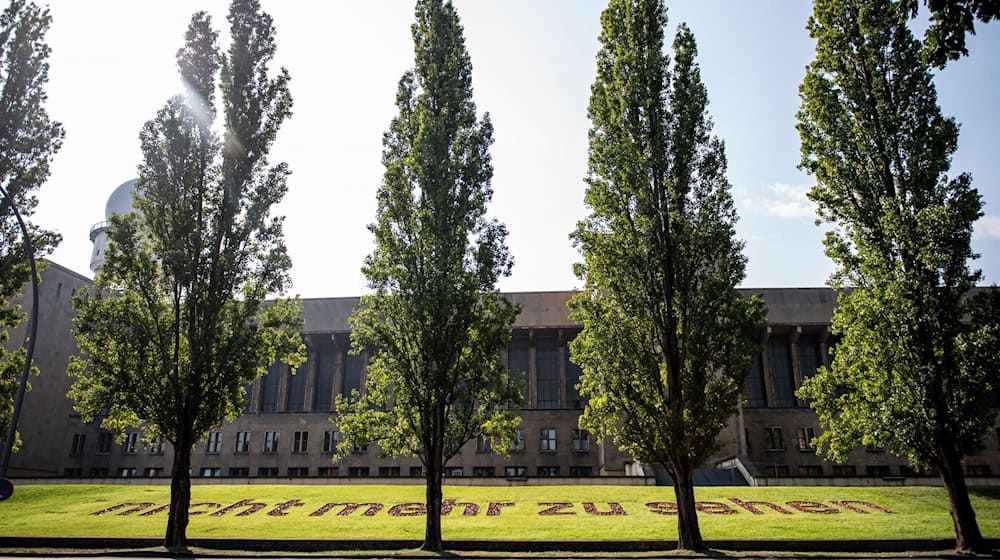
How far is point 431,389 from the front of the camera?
2236 centimetres

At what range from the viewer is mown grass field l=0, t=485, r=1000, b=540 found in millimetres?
24125

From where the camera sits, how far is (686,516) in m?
20.6

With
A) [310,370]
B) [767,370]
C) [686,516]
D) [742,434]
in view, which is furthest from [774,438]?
[310,370]

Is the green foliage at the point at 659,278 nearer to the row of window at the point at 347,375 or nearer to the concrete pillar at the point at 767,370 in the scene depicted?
the row of window at the point at 347,375

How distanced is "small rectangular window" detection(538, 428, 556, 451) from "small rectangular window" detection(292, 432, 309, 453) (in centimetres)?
1946

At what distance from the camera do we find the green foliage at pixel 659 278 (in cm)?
2158

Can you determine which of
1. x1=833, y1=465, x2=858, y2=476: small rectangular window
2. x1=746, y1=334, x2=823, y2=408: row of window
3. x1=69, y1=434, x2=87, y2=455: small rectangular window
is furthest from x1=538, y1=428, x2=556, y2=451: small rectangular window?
x1=69, y1=434, x2=87, y2=455: small rectangular window

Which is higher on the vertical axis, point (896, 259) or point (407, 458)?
point (896, 259)

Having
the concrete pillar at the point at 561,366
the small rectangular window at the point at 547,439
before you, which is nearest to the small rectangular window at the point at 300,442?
the small rectangular window at the point at 547,439

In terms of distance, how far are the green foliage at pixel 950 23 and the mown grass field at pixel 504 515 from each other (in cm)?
1711

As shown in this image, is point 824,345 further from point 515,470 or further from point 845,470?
point 515,470

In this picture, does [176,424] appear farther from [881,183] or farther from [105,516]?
[881,183]

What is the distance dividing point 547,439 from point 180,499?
36399 mm

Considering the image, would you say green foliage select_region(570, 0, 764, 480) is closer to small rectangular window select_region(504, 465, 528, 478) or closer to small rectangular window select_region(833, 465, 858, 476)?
small rectangular window select_region(504, 465, 528, 478)
